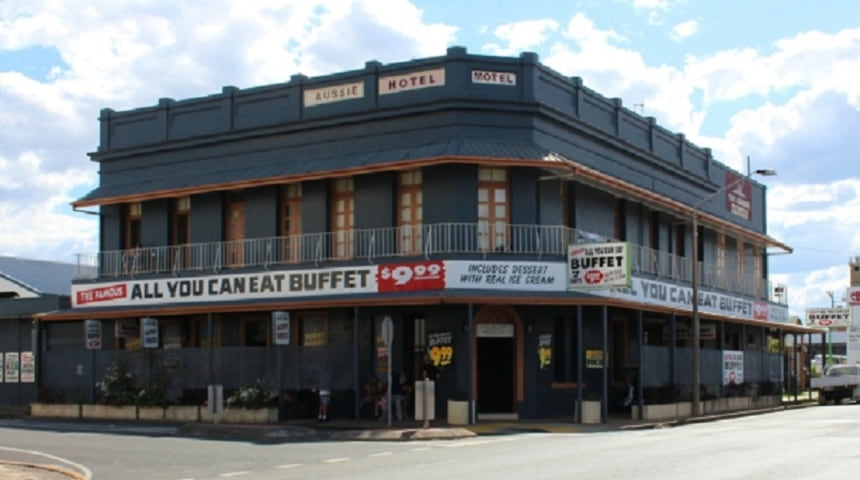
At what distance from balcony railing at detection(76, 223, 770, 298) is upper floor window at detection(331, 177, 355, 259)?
4 cm

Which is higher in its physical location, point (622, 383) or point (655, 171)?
point (655, 171)

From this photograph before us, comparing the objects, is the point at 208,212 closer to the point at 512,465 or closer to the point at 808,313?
the point at 512,465

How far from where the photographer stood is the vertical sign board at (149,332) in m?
34.6

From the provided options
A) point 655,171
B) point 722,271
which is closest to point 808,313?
point 722,271

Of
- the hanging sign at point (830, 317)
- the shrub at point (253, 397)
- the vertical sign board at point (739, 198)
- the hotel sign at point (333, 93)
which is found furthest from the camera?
the hanging sign at point (830, 317)

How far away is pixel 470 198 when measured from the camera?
103 ft

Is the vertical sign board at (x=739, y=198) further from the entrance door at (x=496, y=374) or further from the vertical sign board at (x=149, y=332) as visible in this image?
the vertical sign board at (x=149, y=332)

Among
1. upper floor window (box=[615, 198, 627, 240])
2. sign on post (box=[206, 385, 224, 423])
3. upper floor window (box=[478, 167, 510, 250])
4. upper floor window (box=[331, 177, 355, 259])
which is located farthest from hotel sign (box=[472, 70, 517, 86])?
sign on post (box=[206, 385, 224, 423])

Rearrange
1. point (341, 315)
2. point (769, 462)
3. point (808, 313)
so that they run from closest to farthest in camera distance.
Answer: point (769, 462), point (341, 315), point (808, 313)

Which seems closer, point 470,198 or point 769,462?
point 769,462

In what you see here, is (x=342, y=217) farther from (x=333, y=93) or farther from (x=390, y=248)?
(x=333, y=93)

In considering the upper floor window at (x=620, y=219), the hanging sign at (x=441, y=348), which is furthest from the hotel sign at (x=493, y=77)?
the hanging sign at (x=441, y=348)

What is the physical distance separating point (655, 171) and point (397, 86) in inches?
473

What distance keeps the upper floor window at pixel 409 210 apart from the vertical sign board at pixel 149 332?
27.5 feet
